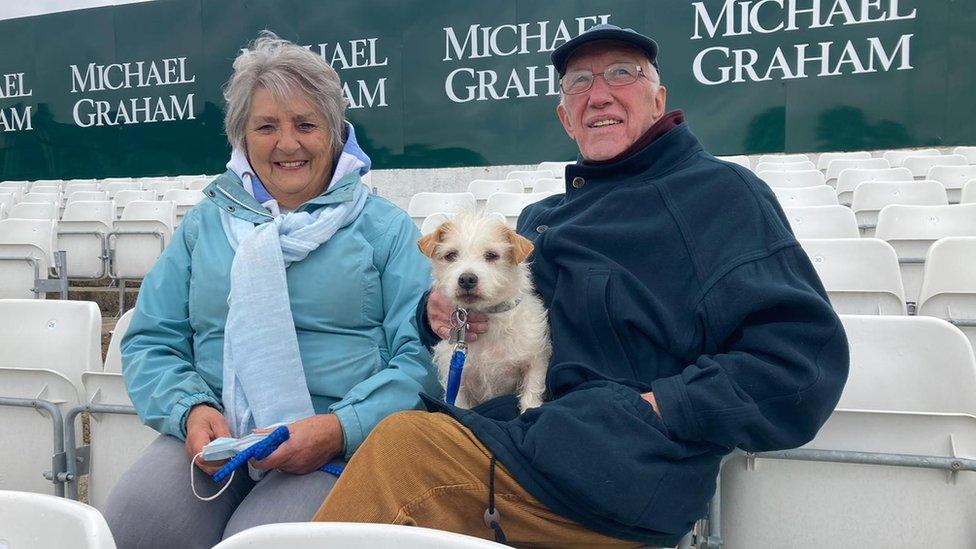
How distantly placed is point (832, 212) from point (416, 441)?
3297 mm

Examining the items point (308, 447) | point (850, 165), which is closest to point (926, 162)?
point (850, 165)

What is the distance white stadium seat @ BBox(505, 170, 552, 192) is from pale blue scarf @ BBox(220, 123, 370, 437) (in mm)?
4744

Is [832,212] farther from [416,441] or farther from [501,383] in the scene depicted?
[416,441]

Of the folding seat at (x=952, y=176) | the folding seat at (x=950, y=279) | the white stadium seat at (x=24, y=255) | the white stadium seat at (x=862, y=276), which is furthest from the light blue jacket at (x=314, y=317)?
the folding seat at (x=952, y=176)

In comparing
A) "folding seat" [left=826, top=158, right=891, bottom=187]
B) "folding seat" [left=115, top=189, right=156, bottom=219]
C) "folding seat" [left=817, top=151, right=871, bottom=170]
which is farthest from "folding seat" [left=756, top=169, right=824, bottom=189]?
"folding seat" [left=115, top=189, right=156, bottom=219]

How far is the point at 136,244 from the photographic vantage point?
616 cm

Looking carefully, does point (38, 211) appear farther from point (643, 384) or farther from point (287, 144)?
point (643, 384)

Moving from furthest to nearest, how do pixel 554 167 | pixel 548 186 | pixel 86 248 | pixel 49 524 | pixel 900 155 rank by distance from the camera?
pixel 900 155 → pixel 554 167 → pixel 86 248 → pixel 548 186 → pixel 49 524

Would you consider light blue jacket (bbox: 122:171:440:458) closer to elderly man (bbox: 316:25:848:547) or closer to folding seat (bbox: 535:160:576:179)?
elderly man (bbox: 316:25:848:547)

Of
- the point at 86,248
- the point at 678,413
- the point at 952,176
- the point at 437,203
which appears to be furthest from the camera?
the point at 86,248

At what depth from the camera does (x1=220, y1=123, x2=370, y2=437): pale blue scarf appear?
76.4 inches

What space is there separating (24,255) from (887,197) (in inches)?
240

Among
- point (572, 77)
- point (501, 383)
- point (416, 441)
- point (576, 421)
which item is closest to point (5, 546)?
point (416, 441)

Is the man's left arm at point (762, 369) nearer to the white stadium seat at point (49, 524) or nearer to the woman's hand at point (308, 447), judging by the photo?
the woman's hand at point (308, 447)
